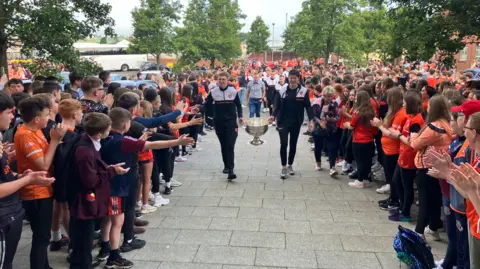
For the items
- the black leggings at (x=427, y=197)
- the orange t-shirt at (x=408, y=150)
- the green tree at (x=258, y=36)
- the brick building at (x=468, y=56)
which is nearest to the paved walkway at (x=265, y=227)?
the black leggings at (x=427, y=197)

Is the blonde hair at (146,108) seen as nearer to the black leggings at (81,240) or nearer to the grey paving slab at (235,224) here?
the grey paving slab at (235,224)

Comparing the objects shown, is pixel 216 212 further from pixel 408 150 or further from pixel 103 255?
pixel 408 150

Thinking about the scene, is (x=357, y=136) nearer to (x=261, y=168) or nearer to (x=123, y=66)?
(x=261, y=168)

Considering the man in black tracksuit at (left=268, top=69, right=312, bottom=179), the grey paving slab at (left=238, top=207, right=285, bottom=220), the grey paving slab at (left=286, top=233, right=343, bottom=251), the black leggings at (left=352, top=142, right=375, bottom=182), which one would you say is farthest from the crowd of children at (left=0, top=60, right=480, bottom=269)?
the man in black tracksuit at (left=268, top=69, right=312, bottom=179)

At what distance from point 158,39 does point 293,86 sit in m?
20.5

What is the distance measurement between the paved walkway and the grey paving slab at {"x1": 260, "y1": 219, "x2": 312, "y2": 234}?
1 centimetres

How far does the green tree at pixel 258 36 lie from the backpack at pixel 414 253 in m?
46.6

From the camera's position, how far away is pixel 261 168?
8297 millimetres

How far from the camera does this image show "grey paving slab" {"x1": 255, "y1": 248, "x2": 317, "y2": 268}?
164 inches

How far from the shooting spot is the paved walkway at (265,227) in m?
4.27

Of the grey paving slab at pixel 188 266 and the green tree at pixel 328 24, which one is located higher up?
the green tree at pixel 328 24

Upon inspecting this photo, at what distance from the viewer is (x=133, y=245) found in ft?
15.0

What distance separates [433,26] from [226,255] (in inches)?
232

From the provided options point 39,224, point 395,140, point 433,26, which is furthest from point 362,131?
point 39,224
